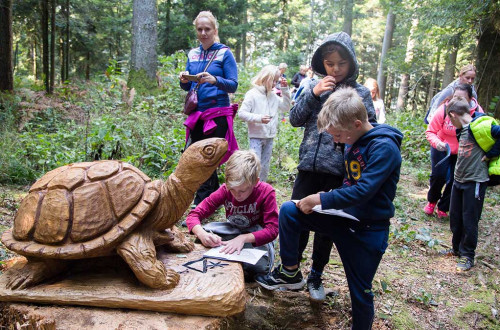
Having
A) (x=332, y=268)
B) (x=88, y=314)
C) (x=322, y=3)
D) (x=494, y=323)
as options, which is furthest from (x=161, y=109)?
(x=322, y=3)

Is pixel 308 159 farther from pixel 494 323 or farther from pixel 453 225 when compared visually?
pixel 453 225

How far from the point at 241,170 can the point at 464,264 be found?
3.04 meters

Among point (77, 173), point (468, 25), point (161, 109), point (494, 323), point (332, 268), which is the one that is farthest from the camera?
point (161, 109)

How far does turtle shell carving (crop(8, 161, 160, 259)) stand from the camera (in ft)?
5.97

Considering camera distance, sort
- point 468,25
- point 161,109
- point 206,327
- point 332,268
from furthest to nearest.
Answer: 1. point 161,109
2. point 468,25
3. point 332,268
4. point 206,327

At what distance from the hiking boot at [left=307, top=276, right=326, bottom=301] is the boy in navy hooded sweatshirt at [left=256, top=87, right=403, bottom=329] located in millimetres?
370

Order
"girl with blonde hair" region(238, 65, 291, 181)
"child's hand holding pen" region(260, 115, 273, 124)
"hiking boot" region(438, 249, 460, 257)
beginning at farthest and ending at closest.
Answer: "girl with blonde hair" region(238, 65, 291, 181) < "child's hand holding pen" region(260, 115, 273, 124) < "hiking boot" region(438, 249, 460, 257)

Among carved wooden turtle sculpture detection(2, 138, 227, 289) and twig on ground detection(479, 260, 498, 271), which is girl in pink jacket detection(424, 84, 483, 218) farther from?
carved wooden turtle sculpture detection(2, 138, 227, 289)

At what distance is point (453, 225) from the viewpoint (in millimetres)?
3859

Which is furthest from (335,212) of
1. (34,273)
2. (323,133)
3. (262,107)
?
(262,107)

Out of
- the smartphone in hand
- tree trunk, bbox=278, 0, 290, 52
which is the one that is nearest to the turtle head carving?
the smartphone in hand

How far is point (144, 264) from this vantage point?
1.82m

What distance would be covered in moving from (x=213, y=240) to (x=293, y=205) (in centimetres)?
68

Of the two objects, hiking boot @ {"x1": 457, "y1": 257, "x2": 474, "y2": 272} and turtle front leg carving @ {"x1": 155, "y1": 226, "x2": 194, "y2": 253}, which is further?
hiking boot @ {"x1": 457, "y1": 257, "x2": 474, "y2": 272}
